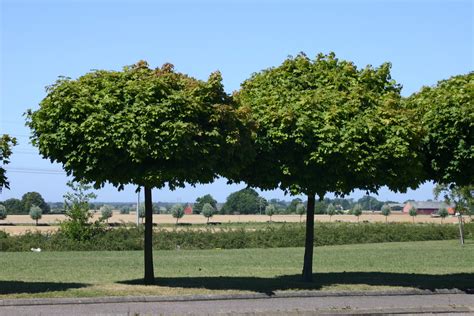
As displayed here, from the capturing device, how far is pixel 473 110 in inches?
826

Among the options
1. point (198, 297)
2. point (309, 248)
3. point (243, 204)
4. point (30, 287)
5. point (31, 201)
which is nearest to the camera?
point (198, 297)

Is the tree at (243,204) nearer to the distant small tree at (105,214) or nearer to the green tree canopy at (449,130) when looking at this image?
the distant small tree at (105,214)

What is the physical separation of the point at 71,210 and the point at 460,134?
1454 inches

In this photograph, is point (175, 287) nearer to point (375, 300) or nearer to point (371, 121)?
point (375, 300)

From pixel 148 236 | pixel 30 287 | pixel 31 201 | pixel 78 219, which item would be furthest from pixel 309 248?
pixel 31 201

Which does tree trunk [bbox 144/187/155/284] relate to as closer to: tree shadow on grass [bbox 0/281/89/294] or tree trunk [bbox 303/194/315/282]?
tree shadow on grass [bbox 0/281/89/294]

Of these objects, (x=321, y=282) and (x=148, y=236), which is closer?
(x=148, y=236)

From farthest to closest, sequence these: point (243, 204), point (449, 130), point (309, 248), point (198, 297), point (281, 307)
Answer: point (243, 204), point (309, 248), point (449, 130), point (198, 297), point (281, 307)

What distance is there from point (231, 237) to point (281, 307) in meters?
40.6

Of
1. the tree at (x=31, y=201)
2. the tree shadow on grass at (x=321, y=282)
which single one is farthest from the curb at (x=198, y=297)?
the tree at (x=31, y=201)

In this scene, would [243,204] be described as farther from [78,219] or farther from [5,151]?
[5,151]

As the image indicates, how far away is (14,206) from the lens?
17225 centimetres

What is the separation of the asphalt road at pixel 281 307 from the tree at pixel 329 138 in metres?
3.36

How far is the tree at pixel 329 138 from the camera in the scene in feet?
68.3
